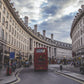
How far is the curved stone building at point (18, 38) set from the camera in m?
37.5

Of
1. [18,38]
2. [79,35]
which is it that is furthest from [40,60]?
[18,38]

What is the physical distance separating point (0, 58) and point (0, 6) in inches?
474

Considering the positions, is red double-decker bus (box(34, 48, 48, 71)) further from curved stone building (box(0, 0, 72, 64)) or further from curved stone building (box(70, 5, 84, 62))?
curved stone building (box(70, 5, 84, 62))

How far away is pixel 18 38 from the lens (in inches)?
2216

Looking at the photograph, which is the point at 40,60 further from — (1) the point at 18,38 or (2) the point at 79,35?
(1) the point at 18,38

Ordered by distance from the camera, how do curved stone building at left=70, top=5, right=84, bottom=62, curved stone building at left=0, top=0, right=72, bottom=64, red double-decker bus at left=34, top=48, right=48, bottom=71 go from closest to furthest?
1. red double-decker bus at left=34, top=48, right=48, bottom=71
2. curved stone building at left=0, top=0, right=72, bottom=64
3. curved stone building at left=70, top=5, right=84, bottom=62

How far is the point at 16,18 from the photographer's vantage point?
52.1m

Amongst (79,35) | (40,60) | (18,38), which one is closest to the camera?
(40,60)

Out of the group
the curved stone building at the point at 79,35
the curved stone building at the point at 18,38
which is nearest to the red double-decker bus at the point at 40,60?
the curved stone building at the point at 18,38

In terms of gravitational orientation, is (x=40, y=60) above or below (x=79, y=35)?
below

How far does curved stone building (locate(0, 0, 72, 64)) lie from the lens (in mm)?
37531

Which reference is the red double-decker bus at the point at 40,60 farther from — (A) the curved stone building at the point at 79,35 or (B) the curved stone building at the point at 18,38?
(A) the curved stone building at the point at 79,35

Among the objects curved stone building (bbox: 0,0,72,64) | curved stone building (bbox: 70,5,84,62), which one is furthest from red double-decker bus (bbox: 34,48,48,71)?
curved stone building (bbox: 70,5,84,62)

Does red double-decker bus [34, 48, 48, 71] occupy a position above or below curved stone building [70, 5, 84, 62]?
below
